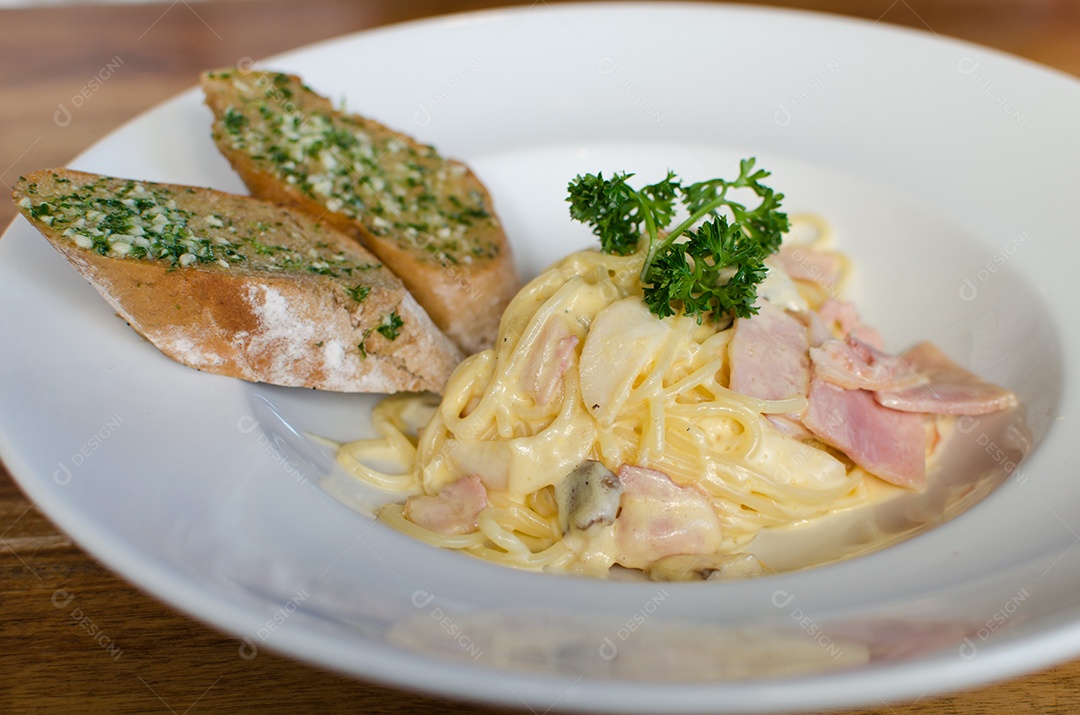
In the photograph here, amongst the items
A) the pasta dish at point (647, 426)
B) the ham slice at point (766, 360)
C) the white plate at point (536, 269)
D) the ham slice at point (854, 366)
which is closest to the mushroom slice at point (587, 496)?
the pasta dish at point (647, 426)

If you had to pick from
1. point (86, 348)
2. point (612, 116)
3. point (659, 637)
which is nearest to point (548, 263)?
point (612, 116)

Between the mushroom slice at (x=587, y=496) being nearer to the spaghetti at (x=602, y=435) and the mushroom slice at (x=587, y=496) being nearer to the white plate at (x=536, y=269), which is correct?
the spaghetti at (x=602, y=435)

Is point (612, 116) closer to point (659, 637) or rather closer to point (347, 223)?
point (347, 223)

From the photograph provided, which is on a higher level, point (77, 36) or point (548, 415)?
point (77, 36)

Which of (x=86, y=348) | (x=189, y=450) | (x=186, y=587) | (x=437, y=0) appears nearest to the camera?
(x=186, y=587)

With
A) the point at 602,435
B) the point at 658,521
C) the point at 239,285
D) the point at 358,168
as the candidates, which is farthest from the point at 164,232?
the point at 658,521

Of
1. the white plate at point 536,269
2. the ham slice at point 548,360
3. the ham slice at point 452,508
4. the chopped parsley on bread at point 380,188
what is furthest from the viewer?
the chopped parsley on bread at point 380,188
